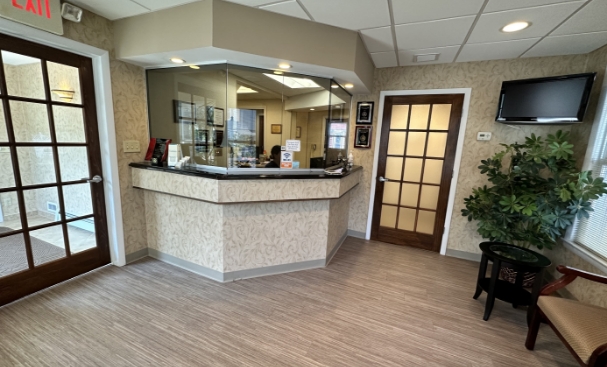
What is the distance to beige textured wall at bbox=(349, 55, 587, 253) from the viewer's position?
271 centimetres

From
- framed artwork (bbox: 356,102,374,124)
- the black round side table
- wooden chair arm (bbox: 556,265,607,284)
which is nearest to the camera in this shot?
wooden chair arm (bbox: 556,265,607,284)

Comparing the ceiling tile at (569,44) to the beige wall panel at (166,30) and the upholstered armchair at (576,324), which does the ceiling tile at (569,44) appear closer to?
the upholstered armchair at (576,324)

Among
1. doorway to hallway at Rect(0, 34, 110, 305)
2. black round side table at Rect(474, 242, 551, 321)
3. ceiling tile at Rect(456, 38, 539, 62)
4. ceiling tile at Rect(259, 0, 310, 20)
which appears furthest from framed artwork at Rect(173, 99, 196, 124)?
black round side table at Rect(474, 242, 551, 321)

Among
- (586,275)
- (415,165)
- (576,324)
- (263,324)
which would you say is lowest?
(263,324)

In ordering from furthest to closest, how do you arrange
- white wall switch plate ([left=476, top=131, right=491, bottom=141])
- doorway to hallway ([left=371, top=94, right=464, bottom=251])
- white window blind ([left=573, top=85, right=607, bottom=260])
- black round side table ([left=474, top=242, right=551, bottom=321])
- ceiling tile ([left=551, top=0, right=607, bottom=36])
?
doorway to hallway ([left=371, top=94, right=464, bottom=251]), white wall switch plate ([left=476, top=131, right=491, bottom=141]), white window blind ([left=573, top=85, right=607, bottom=260]), black round side table ([left=474, top=242, right=551, bottom=321]), ceiling tile ([left=551, top=0, right=607, bottom=36])

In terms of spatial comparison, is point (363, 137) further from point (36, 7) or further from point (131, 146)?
point (36, 7)

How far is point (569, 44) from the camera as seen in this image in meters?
2.33

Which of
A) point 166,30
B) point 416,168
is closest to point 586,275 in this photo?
point 416,168

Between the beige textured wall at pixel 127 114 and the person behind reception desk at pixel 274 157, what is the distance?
4.82ft

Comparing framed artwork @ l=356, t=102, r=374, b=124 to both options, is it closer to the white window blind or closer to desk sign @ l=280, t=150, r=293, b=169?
desk sign @ l=280, t=150, r=293, b=169

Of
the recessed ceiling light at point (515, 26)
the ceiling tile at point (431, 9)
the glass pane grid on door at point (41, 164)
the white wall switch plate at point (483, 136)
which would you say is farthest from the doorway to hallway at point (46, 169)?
the white wall switch plate at point (483, 136)

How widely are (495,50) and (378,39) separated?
51.2 inches

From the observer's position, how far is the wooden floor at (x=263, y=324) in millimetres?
1638

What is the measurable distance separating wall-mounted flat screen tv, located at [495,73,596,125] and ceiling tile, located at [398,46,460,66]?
2.22ft
